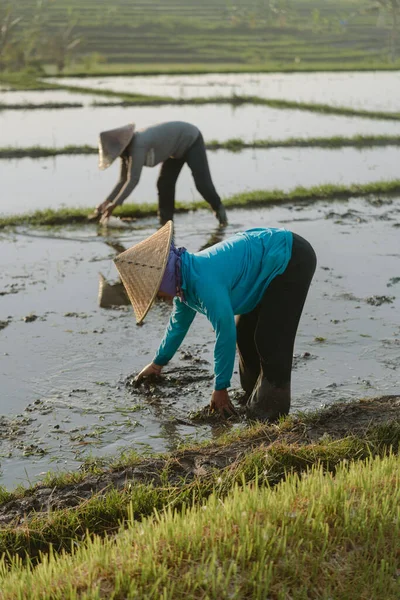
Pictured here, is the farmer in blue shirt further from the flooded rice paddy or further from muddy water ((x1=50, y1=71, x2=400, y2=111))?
muddy water ((x1=50, y1=71, x2=400, y2=111))

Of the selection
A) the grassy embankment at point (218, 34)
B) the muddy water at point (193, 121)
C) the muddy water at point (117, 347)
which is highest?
the grassy embankment at point (218, 34)

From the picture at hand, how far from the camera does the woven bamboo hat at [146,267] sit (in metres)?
3.78

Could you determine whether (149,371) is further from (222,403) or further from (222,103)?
(222,103)

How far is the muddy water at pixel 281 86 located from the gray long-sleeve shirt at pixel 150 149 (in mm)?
10359

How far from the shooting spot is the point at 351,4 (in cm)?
4572

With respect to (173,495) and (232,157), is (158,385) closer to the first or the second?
(173,495)

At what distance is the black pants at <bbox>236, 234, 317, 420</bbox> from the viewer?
164 inches

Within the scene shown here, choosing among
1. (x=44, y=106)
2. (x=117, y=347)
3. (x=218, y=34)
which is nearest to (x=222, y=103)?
(x=44, y=106)

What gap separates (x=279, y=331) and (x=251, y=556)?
169 centimetres

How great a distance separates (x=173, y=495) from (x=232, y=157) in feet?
32.3

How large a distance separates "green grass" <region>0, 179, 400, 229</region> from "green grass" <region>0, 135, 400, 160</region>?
3.13 m

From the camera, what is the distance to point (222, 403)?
421 centimetres

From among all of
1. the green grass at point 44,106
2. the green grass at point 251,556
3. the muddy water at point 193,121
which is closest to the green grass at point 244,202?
the muddy water at point 193,121

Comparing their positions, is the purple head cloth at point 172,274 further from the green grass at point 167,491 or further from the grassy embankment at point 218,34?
the grassy embankment at point 218,34
